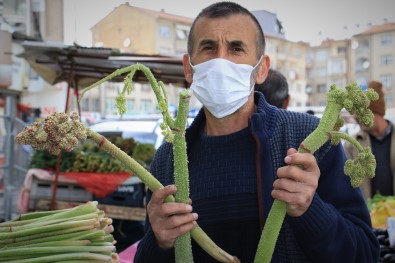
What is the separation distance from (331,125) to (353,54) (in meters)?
69.5

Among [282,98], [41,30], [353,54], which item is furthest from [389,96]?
[282,98]

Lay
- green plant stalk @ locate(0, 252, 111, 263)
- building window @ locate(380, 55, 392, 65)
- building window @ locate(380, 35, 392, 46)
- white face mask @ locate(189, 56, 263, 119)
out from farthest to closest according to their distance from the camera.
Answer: building window @ locate(380, 55, 392, 65), building window @ locate(380, 35, 392, 46), white face mask @ locate(189, 56, 263, 119), green plant stalk @ locate(0, 252, 111, 263)

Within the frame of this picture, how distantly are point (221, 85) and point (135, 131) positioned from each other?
7200 mm

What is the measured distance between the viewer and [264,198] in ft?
5.93

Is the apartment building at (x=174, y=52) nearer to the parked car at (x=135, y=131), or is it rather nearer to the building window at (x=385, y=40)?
the building window at (x=385, y=40)

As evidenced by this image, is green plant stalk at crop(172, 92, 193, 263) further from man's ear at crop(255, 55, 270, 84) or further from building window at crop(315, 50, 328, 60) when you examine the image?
building window at crop(315, 50, 328, 60)

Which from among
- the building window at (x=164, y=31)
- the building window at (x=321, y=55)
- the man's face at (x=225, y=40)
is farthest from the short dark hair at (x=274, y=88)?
the building window at (x=321, y=55)

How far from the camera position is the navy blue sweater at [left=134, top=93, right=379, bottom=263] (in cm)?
164

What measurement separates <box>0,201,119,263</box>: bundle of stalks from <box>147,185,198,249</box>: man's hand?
0.19 meters

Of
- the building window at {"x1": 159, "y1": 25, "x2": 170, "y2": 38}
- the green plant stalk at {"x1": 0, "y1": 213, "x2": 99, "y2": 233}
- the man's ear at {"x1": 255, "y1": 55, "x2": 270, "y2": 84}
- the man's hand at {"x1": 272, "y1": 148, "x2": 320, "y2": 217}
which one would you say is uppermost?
the building window at {"x1": 159, "y1": 25, "x2": 170, "y2": 38}

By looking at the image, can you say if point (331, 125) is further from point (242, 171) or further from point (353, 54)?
point (353, 54)

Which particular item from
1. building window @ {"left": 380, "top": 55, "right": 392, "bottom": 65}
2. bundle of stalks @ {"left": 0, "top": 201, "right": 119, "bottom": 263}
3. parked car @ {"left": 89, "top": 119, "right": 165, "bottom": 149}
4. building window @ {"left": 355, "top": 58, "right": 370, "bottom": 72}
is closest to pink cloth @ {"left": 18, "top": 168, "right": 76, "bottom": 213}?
parked car @ {"left": 89, "top": 119, "right": 165, "bottom": 149}

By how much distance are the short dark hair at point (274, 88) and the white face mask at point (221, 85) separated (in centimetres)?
185

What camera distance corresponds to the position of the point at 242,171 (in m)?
1.95
